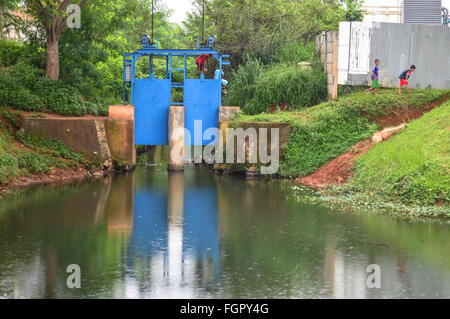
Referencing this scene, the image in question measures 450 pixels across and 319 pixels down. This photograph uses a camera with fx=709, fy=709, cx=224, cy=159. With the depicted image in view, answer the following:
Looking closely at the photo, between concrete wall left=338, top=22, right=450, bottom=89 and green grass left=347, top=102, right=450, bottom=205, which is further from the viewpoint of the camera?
concrete wall left=338, top=22, right=450, bottom=89

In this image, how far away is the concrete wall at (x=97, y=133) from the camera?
23.2 meters

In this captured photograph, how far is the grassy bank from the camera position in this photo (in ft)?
69.5

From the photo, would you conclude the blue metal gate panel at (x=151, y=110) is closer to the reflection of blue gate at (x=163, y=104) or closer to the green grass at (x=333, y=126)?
the reflection of blue gate at (x=163, y=104)

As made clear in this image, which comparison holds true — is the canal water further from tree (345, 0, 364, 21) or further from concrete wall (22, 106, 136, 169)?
tree (345, 0, 364, 21)

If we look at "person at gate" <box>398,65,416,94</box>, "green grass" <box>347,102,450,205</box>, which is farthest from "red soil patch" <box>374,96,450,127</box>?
"green grass" <box>347,102,450,205</box>

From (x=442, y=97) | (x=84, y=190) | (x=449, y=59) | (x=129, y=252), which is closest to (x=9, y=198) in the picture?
(x=84, y=190)

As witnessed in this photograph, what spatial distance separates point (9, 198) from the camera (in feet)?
59.8

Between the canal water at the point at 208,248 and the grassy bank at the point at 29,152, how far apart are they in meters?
2.21

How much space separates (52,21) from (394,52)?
40.3 ft

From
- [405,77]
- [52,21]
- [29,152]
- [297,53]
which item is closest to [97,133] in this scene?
[29,152]

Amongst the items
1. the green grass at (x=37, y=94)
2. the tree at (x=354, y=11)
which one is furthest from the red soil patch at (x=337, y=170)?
the tree at (x=354, y=11)

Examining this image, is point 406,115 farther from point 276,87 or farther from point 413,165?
point 413,165

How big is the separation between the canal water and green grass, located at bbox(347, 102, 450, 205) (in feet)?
5.48
